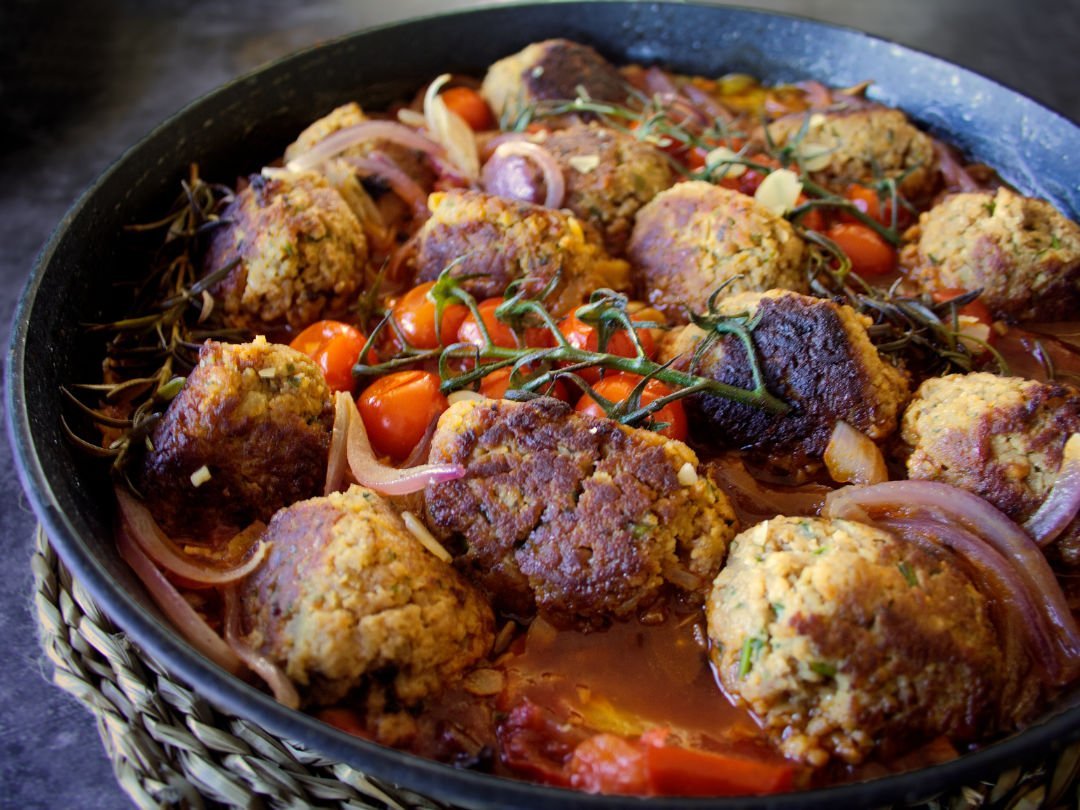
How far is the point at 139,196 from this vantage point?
3.82 m

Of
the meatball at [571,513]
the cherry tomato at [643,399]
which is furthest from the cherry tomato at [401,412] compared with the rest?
the cherry tomato at [643,399]

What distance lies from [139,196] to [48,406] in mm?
1231

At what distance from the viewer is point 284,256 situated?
11.5 ft

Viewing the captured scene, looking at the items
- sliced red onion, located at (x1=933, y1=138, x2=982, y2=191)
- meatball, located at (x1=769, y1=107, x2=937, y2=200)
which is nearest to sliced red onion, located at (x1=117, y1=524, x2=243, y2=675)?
meatball, located at (x1=769, y1=107, x2=937, y2=200)

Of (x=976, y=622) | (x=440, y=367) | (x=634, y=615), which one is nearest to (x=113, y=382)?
(x=440, y=367)

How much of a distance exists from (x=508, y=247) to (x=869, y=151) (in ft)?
6.33

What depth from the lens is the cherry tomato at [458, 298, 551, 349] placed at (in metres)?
3.45

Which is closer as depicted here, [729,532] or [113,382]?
[729,532]

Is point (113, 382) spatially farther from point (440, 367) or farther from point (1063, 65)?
point (1063, 65)

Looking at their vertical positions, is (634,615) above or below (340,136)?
below

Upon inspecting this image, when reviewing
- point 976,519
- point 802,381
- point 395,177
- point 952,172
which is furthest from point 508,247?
point 952,172

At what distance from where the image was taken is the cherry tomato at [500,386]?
3297mm

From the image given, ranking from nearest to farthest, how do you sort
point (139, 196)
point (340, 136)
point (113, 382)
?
point (113, 382) → point (139, 196) → point (340, 136)

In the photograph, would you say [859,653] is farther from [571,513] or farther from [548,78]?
[548,78]
